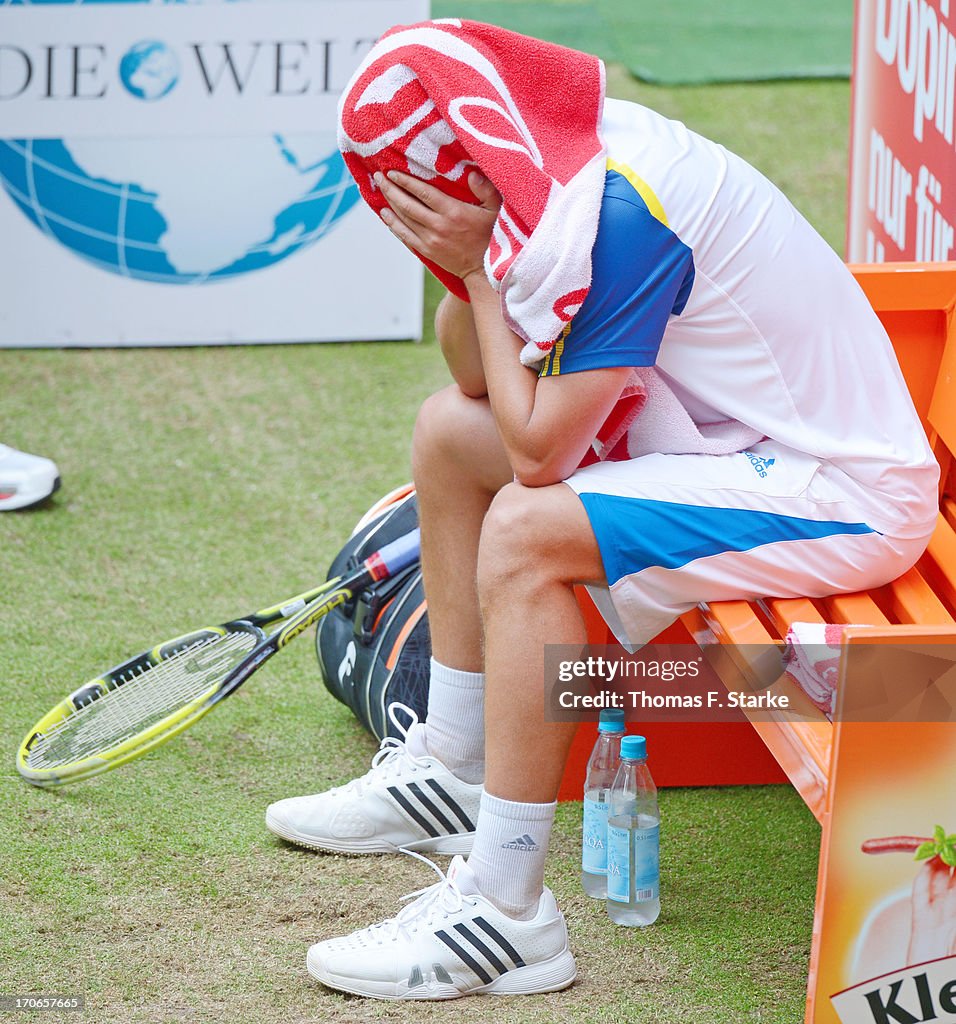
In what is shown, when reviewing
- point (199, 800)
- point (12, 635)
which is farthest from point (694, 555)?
point (12, 635)

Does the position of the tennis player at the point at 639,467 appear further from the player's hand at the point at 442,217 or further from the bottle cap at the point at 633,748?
the bottle cap at the point at 633,748

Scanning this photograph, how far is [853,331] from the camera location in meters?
2.03

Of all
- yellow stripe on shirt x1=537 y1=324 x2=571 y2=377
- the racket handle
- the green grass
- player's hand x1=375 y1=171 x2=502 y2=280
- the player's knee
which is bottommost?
the green grass

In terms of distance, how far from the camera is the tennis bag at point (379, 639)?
252 centimetres

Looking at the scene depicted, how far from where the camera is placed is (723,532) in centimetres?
198

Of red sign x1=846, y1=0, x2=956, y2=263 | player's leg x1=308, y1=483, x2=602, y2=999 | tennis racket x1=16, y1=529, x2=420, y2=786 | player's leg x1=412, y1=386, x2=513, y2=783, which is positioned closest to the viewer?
player's leg x1=308, y1=483, x2=602, y2=999

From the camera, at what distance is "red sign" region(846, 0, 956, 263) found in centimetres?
310

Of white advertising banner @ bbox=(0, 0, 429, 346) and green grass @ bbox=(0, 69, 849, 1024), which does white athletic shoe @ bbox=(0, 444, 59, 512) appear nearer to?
green grass @ bbox=(0, 69, 849, 1024)

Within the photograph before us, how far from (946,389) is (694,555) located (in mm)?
771

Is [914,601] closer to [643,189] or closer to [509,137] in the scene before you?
[643,189]

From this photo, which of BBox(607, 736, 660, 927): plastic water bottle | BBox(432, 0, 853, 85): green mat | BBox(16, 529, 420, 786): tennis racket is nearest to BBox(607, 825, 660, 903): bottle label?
BBox(607, 736, 660, 927): plastic water bottle

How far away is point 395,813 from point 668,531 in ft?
2.40

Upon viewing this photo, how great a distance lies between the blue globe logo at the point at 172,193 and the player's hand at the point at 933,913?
3.21 meters

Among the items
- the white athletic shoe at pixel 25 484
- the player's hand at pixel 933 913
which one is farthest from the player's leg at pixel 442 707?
the white athletic shoe at pixel 25 484
